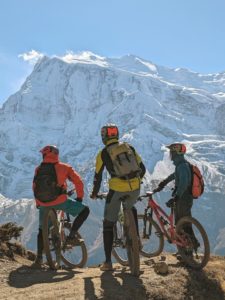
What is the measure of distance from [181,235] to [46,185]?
10.4 feet

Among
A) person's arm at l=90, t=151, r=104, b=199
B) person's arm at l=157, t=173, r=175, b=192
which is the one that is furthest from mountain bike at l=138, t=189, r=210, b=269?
person's arm at l=90, t=151, r=104, b=199

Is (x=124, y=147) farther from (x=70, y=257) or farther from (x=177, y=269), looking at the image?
(x=70, y=257)

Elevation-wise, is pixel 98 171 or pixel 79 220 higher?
pixel 98 171

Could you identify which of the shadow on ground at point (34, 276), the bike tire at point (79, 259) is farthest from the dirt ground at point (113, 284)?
the bike tire at point (79, 259)

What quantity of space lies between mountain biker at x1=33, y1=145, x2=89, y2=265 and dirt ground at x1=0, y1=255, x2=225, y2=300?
117 centimetres

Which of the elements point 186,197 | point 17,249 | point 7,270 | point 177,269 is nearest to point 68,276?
point 7,270

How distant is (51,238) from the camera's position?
12.3 meters

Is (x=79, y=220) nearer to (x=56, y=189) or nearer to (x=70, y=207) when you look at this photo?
(x=70, y=207)

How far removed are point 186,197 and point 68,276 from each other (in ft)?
11.0

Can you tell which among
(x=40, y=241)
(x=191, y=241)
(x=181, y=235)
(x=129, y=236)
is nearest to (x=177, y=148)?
(x=181, y=235)

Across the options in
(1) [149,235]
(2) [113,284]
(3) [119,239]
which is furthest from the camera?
(1) [149,235]

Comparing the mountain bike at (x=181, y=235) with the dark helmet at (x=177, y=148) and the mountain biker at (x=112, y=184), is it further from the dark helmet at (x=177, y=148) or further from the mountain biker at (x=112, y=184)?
the mountain biker at (x=112, y=184)

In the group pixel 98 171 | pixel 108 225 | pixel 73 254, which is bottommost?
Result: pixel 73 254

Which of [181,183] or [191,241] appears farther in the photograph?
[181,183]
